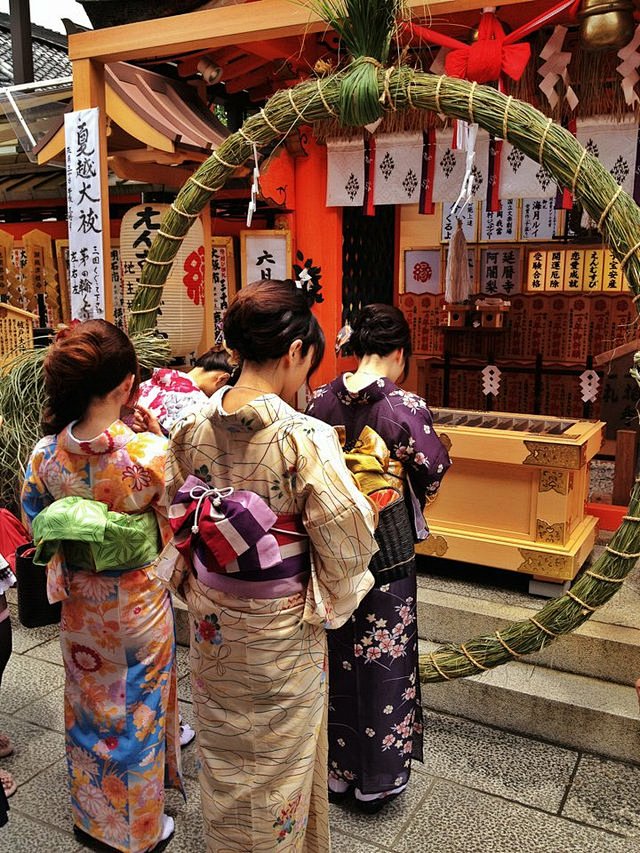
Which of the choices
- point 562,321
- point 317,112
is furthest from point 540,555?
point 562,321

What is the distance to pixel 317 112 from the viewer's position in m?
3.78

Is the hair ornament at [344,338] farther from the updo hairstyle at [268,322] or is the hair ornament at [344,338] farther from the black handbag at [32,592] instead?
the black handbag at [32,592]

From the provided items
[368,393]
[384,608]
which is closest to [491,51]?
[368,393]

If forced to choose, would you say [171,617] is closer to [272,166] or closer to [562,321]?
[272,166]

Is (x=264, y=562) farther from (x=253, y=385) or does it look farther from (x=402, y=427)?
(x=402, y=427)

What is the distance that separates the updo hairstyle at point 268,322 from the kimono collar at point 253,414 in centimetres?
15

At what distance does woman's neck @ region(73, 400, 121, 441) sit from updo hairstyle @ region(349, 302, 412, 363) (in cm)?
127

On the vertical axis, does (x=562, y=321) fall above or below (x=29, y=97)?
below

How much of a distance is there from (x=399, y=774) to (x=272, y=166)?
527 centimetres

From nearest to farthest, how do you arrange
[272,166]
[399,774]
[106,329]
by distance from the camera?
[106,329]
[399,774]
[272,166]

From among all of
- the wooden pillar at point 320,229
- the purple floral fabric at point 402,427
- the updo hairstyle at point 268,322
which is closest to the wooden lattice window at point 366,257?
the wooden pillar at point 320,229

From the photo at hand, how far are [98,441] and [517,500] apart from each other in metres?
3.17

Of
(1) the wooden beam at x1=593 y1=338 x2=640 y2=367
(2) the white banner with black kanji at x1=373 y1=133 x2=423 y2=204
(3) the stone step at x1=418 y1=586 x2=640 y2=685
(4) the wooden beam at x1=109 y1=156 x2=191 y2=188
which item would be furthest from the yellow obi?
(2) the white banner with black kanji at x1=373 y1=133 x2=423 y2=204

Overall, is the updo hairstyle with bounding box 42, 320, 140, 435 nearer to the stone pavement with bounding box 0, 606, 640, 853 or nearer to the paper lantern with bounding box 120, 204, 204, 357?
the stone pavement with bounding box 0, 606, 640, 853
